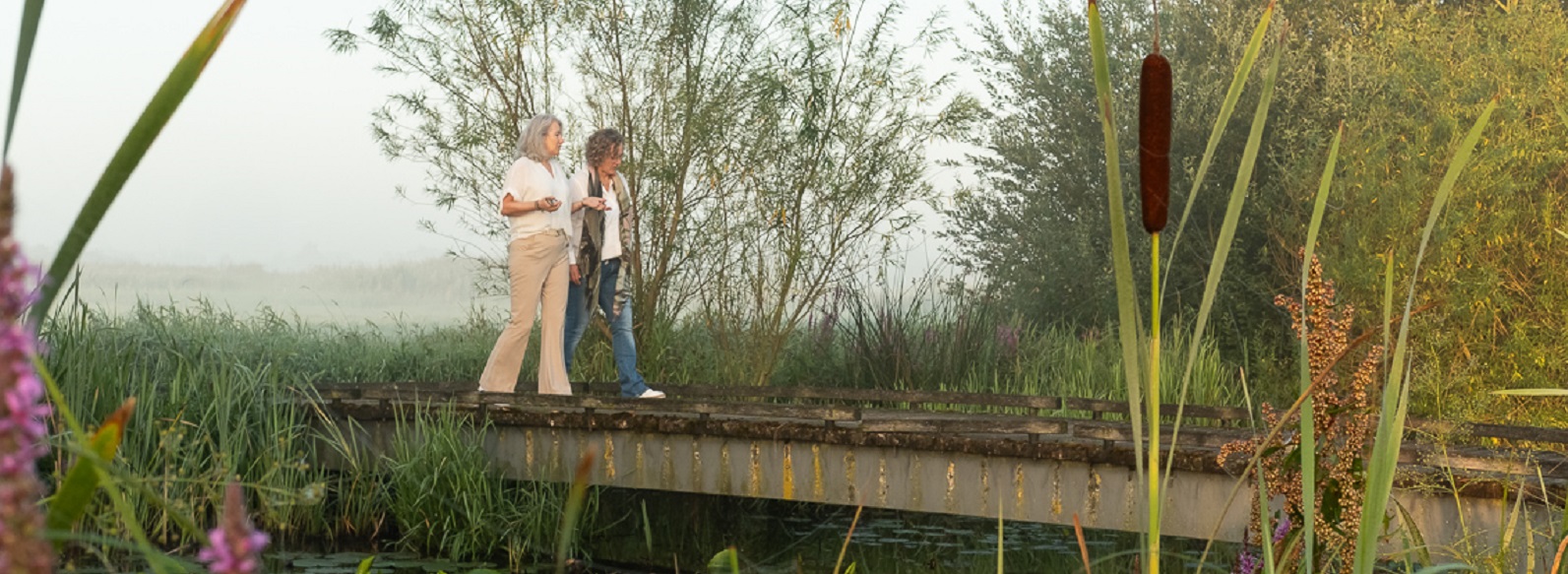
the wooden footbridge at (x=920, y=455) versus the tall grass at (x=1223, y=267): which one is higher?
the tall grass at (x=1223, y=267)

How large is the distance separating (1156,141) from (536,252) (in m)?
8.30

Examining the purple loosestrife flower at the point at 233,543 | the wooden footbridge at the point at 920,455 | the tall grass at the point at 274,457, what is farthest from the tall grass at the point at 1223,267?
the tall grass at the point at 274,457

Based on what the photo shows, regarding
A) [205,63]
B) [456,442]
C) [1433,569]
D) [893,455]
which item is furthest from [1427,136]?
[205,63]

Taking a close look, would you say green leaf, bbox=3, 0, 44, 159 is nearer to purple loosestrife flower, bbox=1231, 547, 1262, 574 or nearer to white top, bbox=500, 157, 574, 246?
purple loosestrife flower, bbox=1231, 547, 1262, 574

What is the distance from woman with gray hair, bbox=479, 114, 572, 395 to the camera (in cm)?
910

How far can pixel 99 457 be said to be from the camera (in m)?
0.77

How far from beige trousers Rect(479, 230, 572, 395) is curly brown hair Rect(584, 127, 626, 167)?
1.88ft

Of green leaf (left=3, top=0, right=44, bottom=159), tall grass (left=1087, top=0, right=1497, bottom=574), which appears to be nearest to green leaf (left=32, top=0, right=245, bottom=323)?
green leaf (left=3, top=0, right=44, bottom=159)

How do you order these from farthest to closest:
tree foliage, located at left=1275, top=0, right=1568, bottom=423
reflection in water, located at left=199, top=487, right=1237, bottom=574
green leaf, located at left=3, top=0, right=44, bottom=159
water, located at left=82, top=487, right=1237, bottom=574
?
tree foliage, located at left=1275, top=0, right=1568, bottom=423 → reflection in water, located at left=199, top=487, right=1237, bottom=574 → water, located at left=82, top=487, right=1237, bottom=574 → green leaf, located at left=3, top=0, right=44, bottom=159

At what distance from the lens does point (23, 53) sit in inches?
35.9

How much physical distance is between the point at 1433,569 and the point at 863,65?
36.3 ft

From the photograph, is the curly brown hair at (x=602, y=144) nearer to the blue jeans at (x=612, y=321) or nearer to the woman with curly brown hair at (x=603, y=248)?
the woman with curly brown hair at (x=603, y=248)

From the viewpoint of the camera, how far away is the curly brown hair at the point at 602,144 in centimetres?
948

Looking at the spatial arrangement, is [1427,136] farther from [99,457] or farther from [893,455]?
[99,457]
